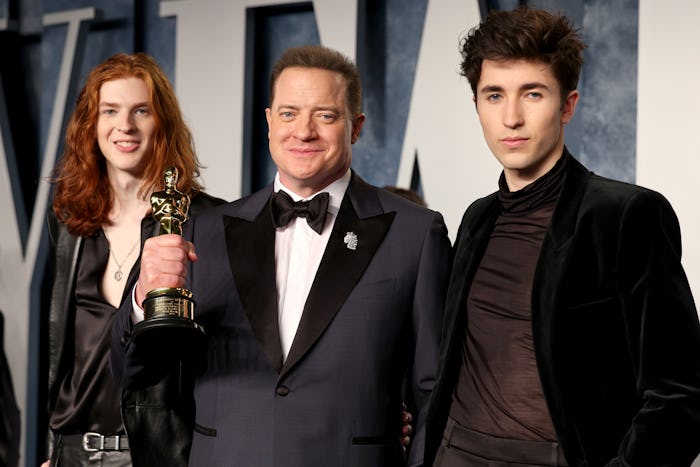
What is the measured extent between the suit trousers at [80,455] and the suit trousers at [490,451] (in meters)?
1.08

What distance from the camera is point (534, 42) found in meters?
2.38

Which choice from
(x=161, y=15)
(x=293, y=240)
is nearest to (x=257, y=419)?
(x=293, y=240)

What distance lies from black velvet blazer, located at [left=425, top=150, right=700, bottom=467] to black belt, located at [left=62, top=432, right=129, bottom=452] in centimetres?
139

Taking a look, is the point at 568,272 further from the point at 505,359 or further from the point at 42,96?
the point at 42,96

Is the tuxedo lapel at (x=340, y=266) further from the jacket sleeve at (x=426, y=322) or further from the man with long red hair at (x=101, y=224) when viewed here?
the man with long red hair at (x=101, y=224)

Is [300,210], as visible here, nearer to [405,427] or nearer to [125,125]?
[405,427]

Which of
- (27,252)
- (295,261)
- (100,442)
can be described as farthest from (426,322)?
(27,252)

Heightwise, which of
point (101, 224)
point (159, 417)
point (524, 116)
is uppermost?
point (524, 116)

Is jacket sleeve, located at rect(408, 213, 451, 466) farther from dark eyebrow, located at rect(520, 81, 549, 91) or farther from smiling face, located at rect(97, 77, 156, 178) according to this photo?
smiling face, located at rect(97, 77, 156, 178)

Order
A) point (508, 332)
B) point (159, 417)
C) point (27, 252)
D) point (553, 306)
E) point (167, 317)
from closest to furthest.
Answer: point (553, 306) < point (508, 332) < point (167, 317) < point (159, 417) < point (27, 252)

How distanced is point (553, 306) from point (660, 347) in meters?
0.23

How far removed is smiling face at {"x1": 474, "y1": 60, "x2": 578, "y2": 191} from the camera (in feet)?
7.75

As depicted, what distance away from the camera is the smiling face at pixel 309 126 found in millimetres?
2650

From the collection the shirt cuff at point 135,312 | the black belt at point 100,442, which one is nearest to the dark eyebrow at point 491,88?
the shirt cuff at point 135,312
